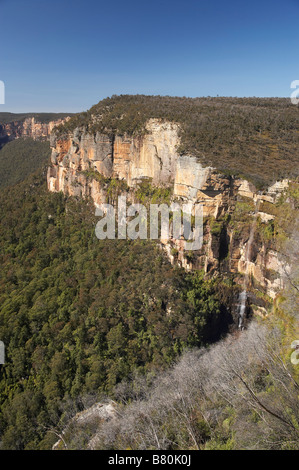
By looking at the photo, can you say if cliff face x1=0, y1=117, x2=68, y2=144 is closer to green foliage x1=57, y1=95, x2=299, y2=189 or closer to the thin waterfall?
green foliage x1=57, y1=95, x2=299, y2=189

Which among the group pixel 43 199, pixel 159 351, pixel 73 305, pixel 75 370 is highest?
pixel 43 199

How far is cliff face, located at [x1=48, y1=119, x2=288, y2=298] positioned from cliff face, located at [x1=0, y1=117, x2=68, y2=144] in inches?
2419

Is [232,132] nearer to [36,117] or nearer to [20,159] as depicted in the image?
[20,159]

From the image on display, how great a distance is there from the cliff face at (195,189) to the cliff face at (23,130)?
61.5 metres

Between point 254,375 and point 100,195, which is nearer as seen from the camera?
point 254,375

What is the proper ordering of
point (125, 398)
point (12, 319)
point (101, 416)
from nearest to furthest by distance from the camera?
1. point (101, 416)
2. point (125, 398)
3. point (12, 319)

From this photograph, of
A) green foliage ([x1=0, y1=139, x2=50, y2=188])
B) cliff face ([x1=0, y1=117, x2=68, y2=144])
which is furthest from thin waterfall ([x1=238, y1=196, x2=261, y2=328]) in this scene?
cliff face ([x1=0, y1=117, x2=68, y2=144])

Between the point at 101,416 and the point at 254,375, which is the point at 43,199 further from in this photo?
the point at 254,375

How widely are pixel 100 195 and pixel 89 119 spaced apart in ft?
38.9

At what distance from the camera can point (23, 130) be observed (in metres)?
95.1

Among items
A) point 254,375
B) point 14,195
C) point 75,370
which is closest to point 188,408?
point 254,375

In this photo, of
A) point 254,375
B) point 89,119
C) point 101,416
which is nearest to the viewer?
point 254,375

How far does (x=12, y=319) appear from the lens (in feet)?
72.1

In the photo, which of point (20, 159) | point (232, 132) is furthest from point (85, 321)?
point (20, 159)
